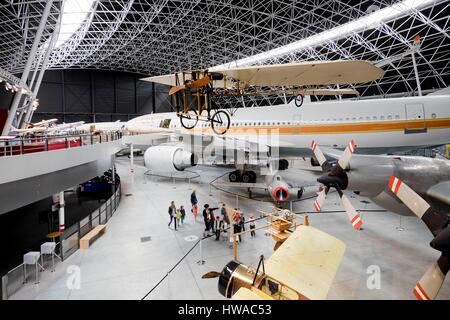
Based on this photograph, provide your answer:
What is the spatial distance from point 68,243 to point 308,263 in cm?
830

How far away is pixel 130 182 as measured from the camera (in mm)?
20344

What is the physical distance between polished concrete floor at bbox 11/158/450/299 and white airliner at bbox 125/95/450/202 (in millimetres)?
3751

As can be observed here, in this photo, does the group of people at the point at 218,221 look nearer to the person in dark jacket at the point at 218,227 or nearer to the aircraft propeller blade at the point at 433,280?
the person in dark jacket at the point at 218,227

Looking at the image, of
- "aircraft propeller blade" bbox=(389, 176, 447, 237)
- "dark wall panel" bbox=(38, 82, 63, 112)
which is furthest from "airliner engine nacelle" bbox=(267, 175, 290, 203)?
"dark wall panel" bbox=(38, 82, 63, 112)

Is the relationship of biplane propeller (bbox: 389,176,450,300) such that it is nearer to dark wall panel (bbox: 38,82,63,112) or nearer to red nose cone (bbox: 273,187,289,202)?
red nose cone (bbox: 273,187,289,202)

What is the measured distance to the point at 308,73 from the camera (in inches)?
408

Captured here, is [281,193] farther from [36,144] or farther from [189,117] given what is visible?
[36,144]

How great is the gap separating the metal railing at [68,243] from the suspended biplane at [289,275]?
5584mm

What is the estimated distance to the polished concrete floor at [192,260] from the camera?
6434 millimetres

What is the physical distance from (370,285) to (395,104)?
421 inches

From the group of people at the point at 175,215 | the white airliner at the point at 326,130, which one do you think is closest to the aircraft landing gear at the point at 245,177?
the white airliner at the point at 326,130

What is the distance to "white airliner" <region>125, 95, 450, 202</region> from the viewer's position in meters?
12.8
